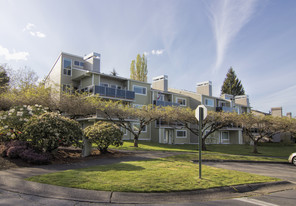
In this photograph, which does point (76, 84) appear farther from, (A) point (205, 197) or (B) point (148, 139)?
(A) point (205, 197)

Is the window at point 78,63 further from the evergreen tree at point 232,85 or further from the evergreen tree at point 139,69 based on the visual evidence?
the evergreen tree at point 232,85

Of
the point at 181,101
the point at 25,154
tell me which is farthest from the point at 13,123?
the point at 181,101

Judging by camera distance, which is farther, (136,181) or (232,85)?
(232,85)

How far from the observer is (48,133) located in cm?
1105

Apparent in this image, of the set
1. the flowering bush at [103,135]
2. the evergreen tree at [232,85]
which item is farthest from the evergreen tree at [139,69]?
the flowering bush at [103,135]

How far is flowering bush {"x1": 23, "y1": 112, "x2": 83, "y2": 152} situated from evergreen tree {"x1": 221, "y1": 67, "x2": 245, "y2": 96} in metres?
61.5

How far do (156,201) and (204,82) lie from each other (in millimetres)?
41180

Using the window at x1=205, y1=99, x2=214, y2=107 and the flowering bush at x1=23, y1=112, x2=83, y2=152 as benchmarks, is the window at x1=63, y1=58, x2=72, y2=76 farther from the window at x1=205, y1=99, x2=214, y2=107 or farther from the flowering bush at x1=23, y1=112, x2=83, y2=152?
the window at x1=205, y1=99, x2=214, y2=107

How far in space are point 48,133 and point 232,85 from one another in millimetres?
63564

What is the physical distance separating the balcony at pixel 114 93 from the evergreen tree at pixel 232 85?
44178 millimetres

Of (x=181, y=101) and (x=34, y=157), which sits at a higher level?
(x=181, y=101)

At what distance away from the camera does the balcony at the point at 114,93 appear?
91.0 ft

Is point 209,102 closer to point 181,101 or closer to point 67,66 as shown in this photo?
point 181,101

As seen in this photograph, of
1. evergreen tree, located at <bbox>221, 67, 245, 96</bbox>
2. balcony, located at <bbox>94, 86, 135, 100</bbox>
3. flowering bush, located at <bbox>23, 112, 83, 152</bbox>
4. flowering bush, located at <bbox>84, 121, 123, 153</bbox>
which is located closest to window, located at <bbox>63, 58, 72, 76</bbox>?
balcony, located at <bbox>94, 86, 135, 100</bbox>
